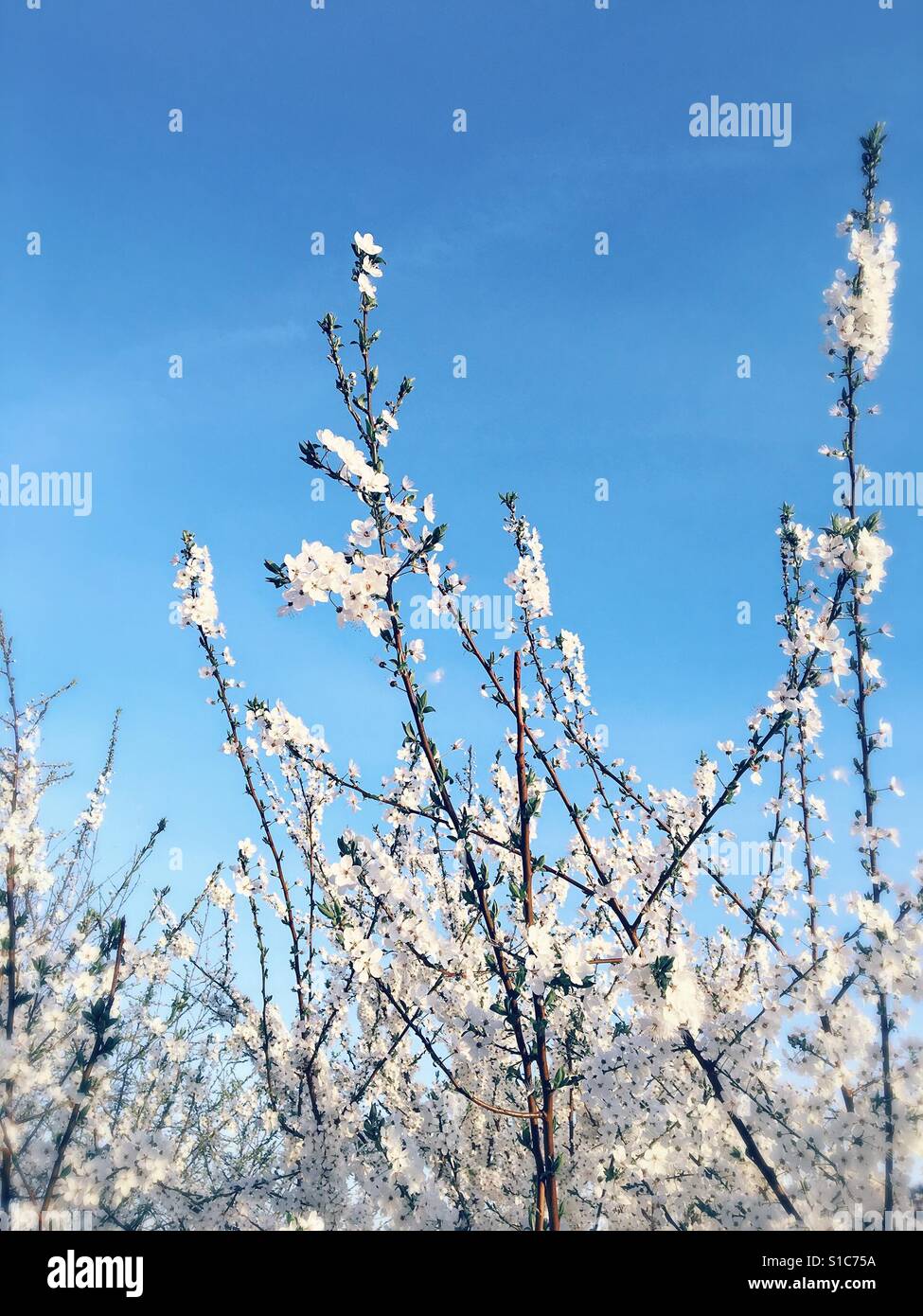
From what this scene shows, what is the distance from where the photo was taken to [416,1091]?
16.8 feet

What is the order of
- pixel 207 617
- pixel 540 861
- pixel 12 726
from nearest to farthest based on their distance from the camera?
1. pixel 540 861
2. pixel 207 617
3. pixel 12 726

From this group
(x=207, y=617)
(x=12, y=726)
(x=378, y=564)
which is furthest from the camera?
(x=12, y=726)

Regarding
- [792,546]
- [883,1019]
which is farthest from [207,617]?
[883,1019]

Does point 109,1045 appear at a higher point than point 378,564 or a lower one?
lower

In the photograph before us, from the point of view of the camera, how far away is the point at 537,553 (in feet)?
15.9

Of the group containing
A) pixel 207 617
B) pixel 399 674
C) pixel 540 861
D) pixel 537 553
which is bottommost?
pixel 540 861

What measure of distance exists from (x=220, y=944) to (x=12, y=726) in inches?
98.1

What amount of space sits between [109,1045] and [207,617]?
2.36 meters

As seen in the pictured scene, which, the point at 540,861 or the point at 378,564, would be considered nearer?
the point at 378,564

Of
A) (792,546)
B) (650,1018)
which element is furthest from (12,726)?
(792,546)
